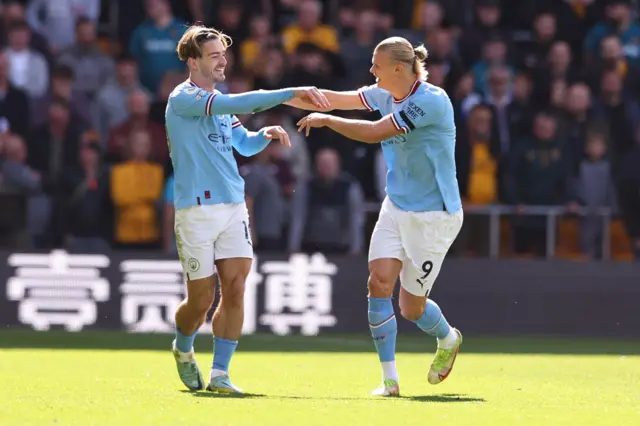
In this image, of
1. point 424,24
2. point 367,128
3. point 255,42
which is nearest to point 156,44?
point 255,42

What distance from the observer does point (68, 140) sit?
17.5m

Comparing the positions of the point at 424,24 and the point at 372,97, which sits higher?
the point at 424,24

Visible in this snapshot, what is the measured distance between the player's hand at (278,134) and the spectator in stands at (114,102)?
8.47 m

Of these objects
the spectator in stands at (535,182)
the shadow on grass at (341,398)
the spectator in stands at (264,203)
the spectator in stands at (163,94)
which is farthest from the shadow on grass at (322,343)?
the shadow on grass at (341,398)

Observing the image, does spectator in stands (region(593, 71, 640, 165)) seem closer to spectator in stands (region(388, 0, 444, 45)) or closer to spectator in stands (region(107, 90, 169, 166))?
spectator in stands (region(388, 0, 444, 45))

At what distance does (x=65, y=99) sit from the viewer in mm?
17828

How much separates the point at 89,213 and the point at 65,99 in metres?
1.67

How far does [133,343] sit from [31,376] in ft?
12.5

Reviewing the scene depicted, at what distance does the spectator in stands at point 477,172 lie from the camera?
1739 cm

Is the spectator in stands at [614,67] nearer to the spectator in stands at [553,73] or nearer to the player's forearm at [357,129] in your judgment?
the spectator in stands at [553,73]

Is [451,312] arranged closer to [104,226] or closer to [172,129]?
[104,226]

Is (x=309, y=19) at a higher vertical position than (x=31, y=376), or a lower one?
higher

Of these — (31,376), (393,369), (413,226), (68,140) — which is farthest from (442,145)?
(68,140)

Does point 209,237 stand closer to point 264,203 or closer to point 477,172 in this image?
point 264,203
